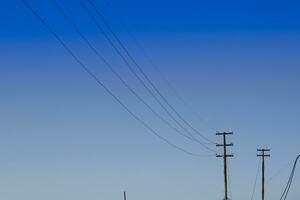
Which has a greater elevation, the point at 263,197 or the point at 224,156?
the point at 224,156

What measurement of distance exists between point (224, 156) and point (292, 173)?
1814 cm

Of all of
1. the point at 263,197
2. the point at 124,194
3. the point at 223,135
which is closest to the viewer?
the point at 223,135

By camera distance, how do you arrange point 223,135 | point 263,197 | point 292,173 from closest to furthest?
point 292,173 < point 223,135 < point 263,197

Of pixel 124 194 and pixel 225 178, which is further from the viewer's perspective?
pixel 124 194

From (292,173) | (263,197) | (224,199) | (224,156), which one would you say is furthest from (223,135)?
(292,173)

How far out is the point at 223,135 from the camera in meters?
64.9

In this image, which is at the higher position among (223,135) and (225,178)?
(223,135)

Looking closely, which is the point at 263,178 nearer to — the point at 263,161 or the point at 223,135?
the point at 263,161

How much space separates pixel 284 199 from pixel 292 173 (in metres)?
5.31

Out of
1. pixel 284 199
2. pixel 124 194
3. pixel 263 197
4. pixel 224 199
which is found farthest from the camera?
pixel 124 194

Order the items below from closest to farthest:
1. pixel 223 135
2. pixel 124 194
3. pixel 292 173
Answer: pixel 292 173 → pixel 223 135 → pixel 124 194

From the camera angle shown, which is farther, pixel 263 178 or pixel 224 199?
pixel 263 178

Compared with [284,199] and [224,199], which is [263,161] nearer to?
[224,199]

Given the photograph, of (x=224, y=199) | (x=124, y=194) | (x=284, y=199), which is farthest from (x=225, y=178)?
(x=124, y=194)
